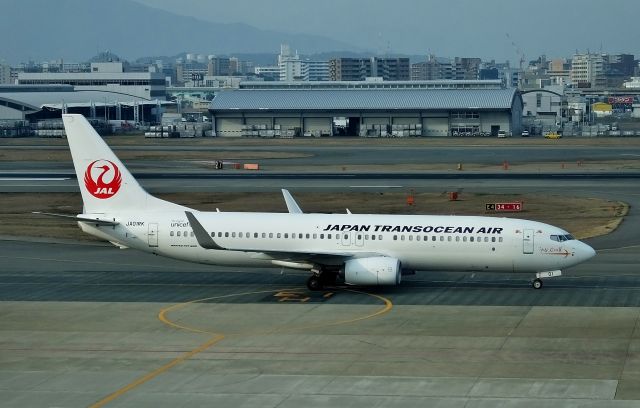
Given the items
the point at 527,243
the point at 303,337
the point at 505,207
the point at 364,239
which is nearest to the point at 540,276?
the point at 527,243

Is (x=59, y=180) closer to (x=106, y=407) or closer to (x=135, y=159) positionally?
(x=135, y=159)

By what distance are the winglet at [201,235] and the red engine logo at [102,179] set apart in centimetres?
562

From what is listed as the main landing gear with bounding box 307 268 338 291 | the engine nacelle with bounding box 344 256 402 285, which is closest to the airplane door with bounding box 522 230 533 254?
the engine nacelle with bounding box 344 256 402 285

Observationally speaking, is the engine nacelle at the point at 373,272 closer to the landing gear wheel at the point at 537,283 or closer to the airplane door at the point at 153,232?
the landing gear wheel at the point at 537,283

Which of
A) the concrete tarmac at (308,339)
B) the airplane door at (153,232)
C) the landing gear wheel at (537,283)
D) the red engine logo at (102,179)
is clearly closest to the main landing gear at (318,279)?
the concrete tarmac at (308,339)

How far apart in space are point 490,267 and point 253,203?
37.8 metres

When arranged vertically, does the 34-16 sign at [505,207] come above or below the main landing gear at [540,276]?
above

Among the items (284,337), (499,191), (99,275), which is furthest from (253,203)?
(284,337)

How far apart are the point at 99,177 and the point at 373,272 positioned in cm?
1546

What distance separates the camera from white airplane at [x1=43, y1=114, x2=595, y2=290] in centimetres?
5266

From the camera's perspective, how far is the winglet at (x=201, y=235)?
51188 mm

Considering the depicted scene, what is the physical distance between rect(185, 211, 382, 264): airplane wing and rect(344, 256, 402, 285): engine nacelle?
39.7 inches

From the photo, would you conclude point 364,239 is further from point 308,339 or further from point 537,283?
point 308,339

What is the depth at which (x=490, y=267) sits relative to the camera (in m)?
53.2
